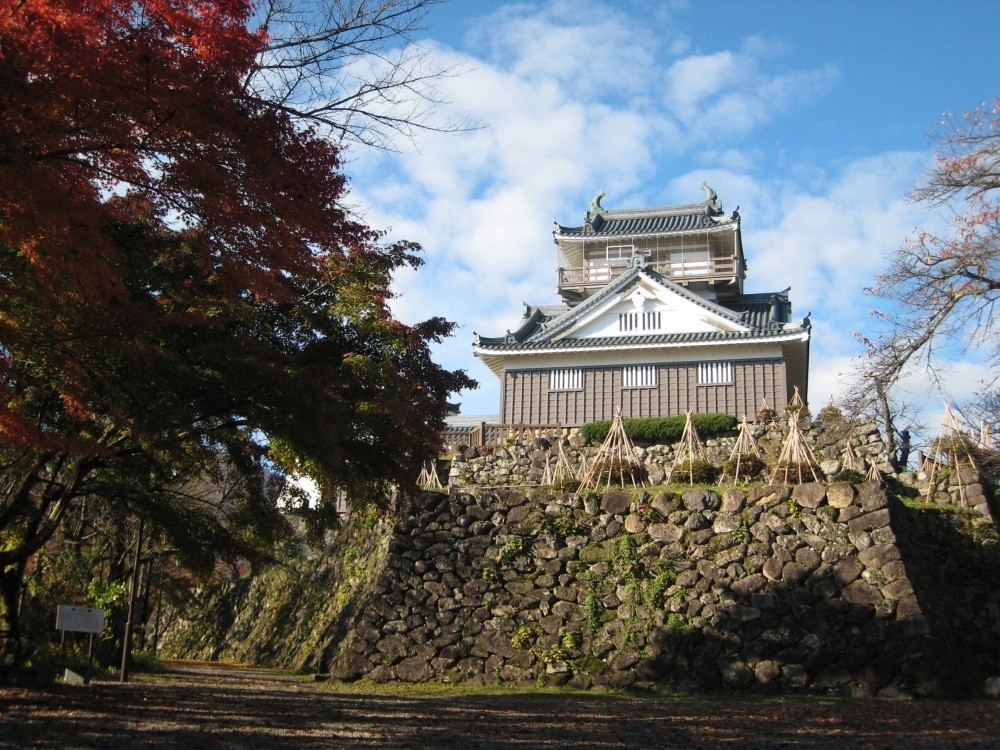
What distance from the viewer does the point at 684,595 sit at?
13211 mm

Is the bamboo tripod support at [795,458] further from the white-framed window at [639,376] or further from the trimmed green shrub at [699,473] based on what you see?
the white-framed window at [639,376]

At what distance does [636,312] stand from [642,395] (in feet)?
9.44

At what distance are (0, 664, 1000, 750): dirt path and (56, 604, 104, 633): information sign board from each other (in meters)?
0.74

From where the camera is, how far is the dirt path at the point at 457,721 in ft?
25.9

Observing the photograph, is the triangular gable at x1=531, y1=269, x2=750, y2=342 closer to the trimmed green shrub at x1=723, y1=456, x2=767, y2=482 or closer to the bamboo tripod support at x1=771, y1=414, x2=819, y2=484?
the trimmed green shrub at x1=723, y1=456, x2=767, y2=482

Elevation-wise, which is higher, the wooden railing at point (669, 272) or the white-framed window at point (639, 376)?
the wooden railing at point (669, 272)

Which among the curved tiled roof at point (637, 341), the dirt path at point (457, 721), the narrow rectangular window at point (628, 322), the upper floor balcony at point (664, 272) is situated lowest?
the dirt path at point (457, 721)

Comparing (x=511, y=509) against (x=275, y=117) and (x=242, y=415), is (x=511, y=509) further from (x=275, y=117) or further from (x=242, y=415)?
(x=275, y=117)

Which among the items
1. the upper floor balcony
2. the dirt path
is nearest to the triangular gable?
the upper floor balcony

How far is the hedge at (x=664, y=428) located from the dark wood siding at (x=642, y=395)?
60.2 inches

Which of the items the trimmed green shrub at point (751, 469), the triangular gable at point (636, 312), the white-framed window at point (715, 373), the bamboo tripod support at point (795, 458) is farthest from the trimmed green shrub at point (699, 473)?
the triangular gable at point (636, 312)

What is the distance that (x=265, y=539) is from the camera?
13117mm

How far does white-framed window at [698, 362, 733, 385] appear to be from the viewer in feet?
80.7

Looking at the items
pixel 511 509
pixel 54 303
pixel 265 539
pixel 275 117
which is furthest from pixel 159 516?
pixel 275 117
